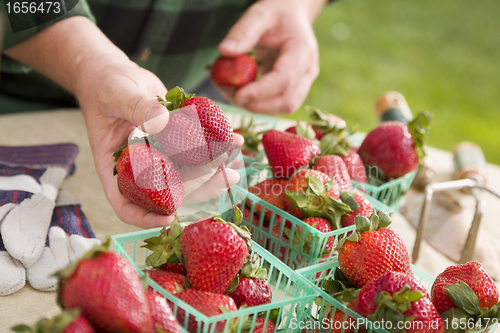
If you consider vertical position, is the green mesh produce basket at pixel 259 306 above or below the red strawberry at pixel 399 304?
below

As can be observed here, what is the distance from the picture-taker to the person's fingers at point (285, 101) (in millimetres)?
1513

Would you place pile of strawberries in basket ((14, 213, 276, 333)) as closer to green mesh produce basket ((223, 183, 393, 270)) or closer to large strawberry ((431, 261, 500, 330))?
green mesh produce basket ((223, 183, 393, 270))

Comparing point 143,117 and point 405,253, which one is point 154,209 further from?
point 405,253

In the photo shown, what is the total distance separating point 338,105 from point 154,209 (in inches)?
113

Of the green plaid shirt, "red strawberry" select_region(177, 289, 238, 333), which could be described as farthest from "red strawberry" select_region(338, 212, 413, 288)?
the green plaid shirt

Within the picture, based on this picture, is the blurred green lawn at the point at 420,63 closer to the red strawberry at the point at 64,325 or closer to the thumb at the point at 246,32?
the thumb at the point at 246,32

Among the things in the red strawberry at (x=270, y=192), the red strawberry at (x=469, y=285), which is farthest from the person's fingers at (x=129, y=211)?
the red strawberry at (x=469, y=285)

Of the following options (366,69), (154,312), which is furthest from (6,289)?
(366,69)

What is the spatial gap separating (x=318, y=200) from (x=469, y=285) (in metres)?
0.30

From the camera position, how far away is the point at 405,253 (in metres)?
0.80

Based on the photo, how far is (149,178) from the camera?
784 mm

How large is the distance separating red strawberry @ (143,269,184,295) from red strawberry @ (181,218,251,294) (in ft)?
0.06

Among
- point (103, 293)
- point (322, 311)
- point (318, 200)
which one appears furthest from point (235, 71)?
point (103, 293)

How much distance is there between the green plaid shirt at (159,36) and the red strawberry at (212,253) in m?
0.88
